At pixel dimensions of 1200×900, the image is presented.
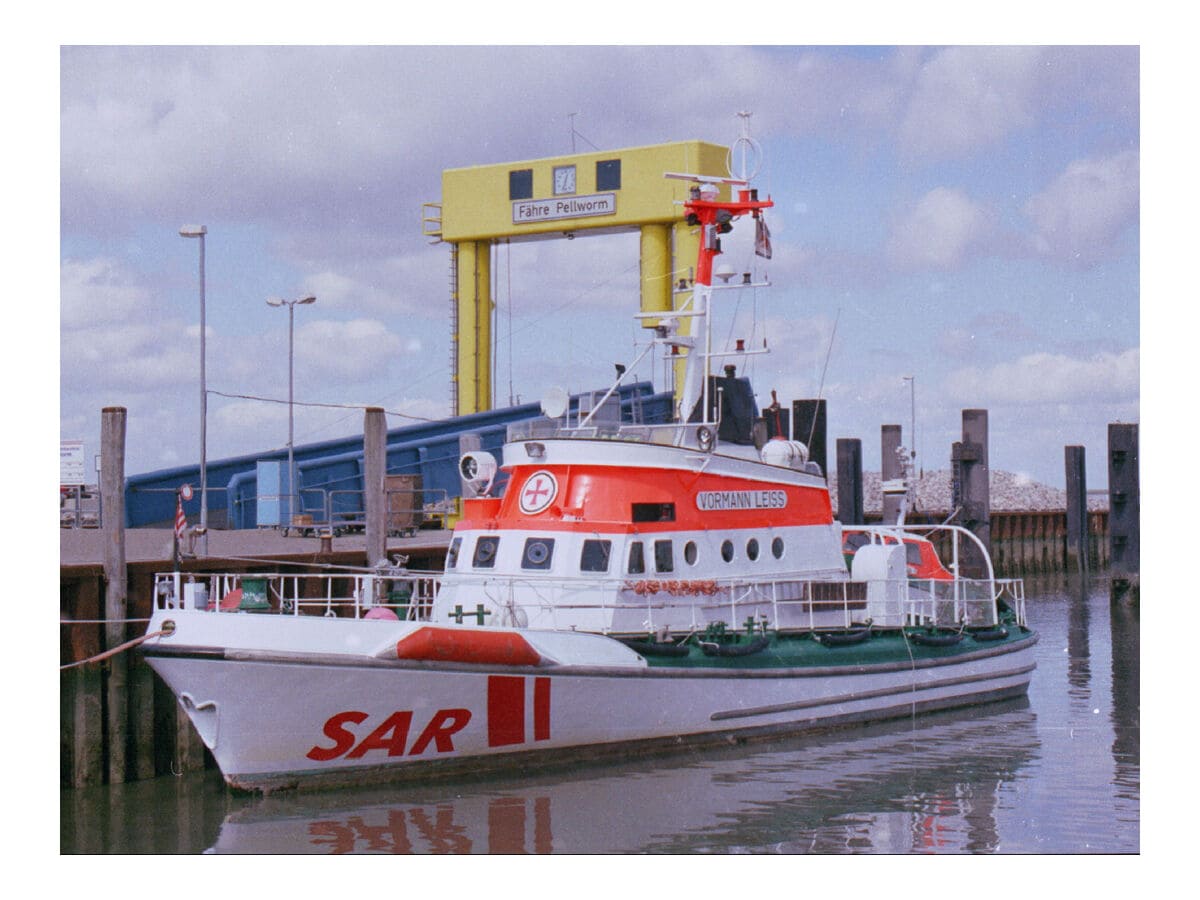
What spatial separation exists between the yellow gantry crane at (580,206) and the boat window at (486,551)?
7257 millimetres

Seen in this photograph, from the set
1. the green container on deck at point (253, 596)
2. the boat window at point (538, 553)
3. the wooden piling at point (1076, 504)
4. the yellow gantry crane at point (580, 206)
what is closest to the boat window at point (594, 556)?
the boat window at point (538, 553)

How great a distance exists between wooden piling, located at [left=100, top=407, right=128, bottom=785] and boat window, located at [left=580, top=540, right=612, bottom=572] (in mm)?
4217

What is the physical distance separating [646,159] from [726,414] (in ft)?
24.1

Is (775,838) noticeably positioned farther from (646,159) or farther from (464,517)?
(646,159)

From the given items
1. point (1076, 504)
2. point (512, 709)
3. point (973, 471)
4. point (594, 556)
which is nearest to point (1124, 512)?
point (973, 471)

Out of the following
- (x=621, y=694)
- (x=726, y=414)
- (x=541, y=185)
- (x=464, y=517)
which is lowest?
(x=621, y=694)

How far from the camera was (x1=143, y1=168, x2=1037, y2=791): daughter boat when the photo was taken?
12.3m

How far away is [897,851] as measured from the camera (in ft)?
36.8

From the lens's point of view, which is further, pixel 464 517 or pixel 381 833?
pixel 464 517

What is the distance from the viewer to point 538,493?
1465cm

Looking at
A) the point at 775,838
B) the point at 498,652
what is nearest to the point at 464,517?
the point at 498,652

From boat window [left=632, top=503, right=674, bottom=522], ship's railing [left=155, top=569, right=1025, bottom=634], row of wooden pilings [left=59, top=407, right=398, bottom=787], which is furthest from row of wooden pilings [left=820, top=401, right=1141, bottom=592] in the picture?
row of wooden pilings [left=59, top=407, right=398, bottom=787]

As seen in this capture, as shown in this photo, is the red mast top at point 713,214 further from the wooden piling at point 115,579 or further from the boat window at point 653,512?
the wooden piling at point 115,579

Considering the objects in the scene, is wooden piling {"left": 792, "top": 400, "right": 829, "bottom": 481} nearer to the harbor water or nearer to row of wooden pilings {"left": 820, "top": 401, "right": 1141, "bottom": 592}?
row of wooden pilings {"left": 820, "top": 401, "right": 1141, "bottom": 592}
